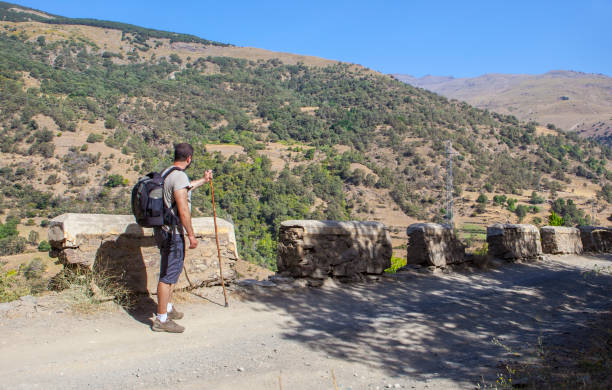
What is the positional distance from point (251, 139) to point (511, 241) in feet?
161

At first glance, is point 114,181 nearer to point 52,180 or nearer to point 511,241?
point 52,180

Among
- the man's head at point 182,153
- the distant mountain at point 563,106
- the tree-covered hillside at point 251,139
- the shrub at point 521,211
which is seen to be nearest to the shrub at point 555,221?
the tree-covered hillside at point 251,139

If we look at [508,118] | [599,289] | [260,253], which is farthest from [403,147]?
[599,289]

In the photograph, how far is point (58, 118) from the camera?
4178 cm

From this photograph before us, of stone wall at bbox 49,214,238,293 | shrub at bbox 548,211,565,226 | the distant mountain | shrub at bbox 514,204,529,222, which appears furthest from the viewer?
the distant mountain

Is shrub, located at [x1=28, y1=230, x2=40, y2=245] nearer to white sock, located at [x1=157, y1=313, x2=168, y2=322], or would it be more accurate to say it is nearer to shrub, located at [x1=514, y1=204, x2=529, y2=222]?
white sock, located at [x1=157, y1=313, x2=168, y2=322]

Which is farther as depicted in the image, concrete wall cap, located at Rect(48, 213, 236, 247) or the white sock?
concrete wall cap, located at Rect(48, 213, 236, 247)

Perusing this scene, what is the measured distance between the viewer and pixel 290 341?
3.69m

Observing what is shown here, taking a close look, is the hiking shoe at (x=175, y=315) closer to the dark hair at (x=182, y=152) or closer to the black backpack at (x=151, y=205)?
the black backpack at (x=151, y=205)

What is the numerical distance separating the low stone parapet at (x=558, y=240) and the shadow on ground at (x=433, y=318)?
5.28 metres

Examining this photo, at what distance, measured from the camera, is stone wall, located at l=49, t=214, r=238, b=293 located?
160 inches

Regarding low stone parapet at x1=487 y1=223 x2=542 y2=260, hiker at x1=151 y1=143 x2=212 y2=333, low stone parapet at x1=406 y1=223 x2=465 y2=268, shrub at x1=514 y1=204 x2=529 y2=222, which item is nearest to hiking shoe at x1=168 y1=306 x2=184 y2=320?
hiker at x1=151 y1=143 x2=212 y2=333

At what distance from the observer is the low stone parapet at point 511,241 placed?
10.5m

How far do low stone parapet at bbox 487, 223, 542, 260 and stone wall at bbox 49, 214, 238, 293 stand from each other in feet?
27.1
